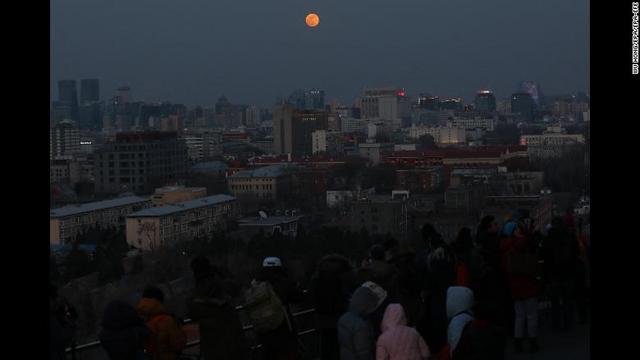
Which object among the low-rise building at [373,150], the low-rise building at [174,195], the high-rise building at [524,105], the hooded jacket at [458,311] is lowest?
the low-rise building at [174,195]

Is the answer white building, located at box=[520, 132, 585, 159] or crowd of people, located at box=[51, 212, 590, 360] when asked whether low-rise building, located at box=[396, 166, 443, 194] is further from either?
crowd of people, located at box=[51, 212, 590, 360]

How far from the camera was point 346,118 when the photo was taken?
94062 mm

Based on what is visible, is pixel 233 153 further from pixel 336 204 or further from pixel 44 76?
pixel 44 76

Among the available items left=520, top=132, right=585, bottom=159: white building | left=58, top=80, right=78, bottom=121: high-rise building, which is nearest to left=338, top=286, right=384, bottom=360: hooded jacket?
left=520, top=132, right=585, bottom=159: white building

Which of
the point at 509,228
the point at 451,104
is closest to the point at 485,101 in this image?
the point at 451,104

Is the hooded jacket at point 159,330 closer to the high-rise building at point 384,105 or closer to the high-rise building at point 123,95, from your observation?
the high-rise building at point 123,95

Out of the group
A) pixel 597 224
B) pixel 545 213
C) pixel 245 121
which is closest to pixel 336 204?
pixel 545 213

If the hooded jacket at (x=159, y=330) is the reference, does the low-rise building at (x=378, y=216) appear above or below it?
below

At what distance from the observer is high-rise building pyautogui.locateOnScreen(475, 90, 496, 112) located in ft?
295

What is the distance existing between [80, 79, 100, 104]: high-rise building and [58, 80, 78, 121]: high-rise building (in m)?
0.71

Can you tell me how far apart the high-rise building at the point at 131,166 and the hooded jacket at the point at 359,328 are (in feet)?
150

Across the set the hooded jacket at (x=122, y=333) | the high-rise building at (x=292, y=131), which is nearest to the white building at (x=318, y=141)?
the high-rise building at (x=292, y=131)

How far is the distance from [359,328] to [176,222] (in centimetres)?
2850

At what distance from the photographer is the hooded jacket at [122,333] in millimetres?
3801
